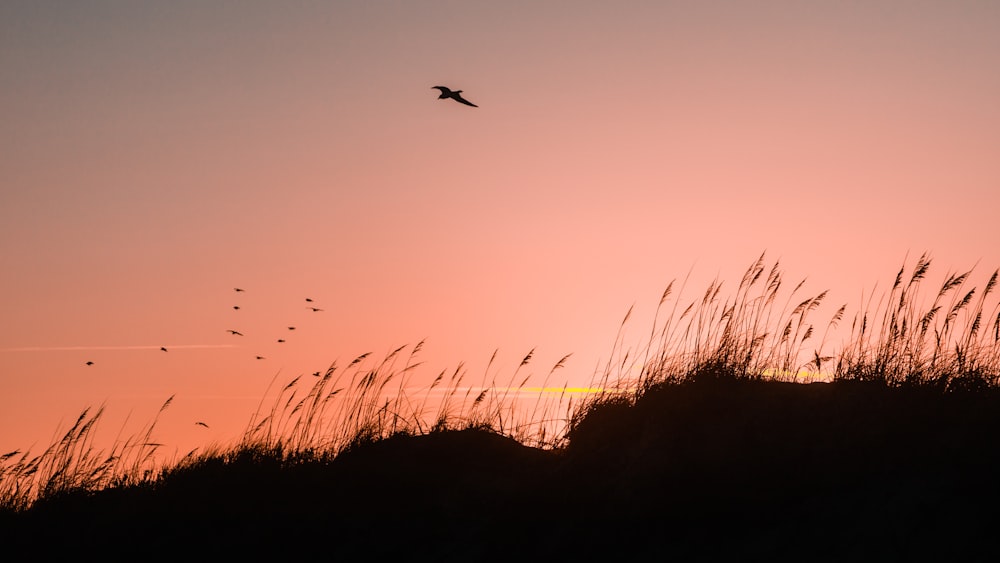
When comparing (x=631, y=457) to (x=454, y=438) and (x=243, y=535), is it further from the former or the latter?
(x=243, y=535)

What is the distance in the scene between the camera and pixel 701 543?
220 inches

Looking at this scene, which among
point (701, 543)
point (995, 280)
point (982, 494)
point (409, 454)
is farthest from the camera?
point (409, 454)

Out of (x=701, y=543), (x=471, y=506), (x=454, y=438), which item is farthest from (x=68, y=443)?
(x=701, y=543)

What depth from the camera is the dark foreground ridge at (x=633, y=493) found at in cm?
526

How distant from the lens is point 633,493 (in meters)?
6.28

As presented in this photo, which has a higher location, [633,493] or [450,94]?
[450,94]

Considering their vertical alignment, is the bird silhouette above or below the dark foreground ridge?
above

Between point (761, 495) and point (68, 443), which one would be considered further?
point (68, 443)

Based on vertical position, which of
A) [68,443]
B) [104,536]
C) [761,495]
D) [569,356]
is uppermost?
[569,356]

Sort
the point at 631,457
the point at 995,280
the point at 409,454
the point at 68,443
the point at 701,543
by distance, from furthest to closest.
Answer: the point at 68,443, the point at 409,454, the point at 995,280, the point at 631,457, the point at 701,543

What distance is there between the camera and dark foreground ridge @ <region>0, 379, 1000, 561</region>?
5.26 m

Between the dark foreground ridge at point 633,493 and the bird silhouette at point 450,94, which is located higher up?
the bird silhouette at point 450,94

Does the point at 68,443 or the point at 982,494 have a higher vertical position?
the point at 982,494

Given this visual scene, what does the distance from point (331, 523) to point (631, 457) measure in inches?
106
